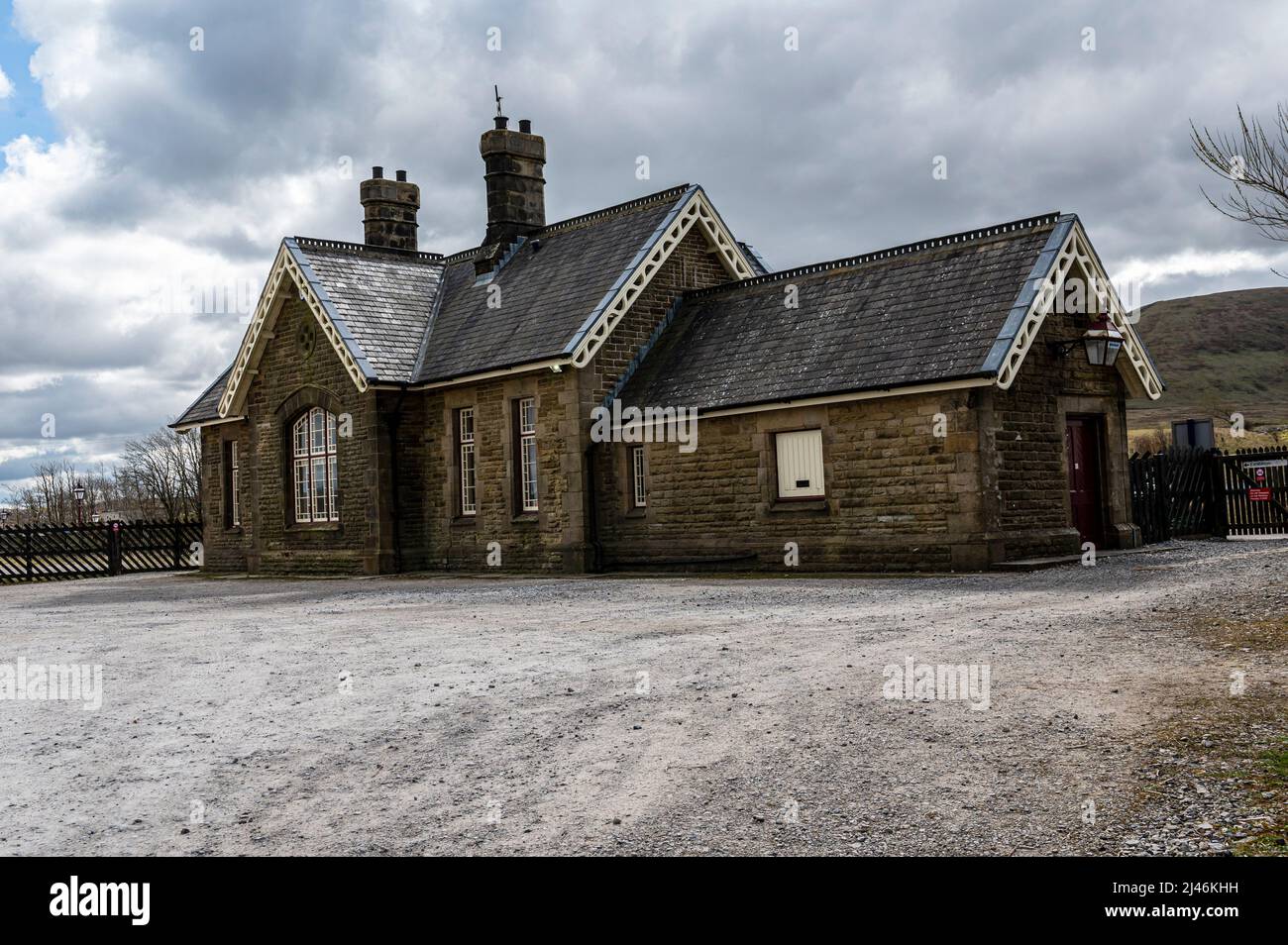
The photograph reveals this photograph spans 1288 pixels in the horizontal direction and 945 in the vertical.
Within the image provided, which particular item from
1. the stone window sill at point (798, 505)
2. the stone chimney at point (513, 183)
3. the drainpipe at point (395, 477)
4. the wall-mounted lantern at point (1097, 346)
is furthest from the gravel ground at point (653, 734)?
the stone chimney at point (513, 183)

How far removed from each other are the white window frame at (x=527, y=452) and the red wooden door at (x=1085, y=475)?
1070cm

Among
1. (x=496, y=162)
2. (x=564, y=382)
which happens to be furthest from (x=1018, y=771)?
(x=496, y=162)

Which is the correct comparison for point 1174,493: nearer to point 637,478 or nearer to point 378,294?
point 637,478

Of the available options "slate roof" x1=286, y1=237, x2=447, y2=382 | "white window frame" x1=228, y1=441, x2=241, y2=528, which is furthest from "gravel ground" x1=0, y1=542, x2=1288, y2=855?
"white window frame" x1=228, y1=441, x2=241, y2=528

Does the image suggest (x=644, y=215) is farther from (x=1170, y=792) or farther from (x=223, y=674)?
Answer: (x=1170, y=792)

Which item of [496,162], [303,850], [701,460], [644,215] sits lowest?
[303,850]

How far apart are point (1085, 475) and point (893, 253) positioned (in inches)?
218

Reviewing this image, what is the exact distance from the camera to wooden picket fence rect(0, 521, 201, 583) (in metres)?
35.2

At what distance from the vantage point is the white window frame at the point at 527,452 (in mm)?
26156

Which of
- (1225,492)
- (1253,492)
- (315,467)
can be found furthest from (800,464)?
(315,467)

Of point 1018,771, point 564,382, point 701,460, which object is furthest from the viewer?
point 564,382

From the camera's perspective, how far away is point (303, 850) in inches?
225

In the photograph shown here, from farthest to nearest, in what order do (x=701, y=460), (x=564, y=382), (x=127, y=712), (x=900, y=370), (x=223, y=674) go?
1. (x=564, y=382)
2. (x=701, y=460)
3. (x=900, y=370)
4. (x=223, y=674)
5. (x=127, y=712)

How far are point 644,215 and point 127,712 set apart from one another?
20.3 meters
